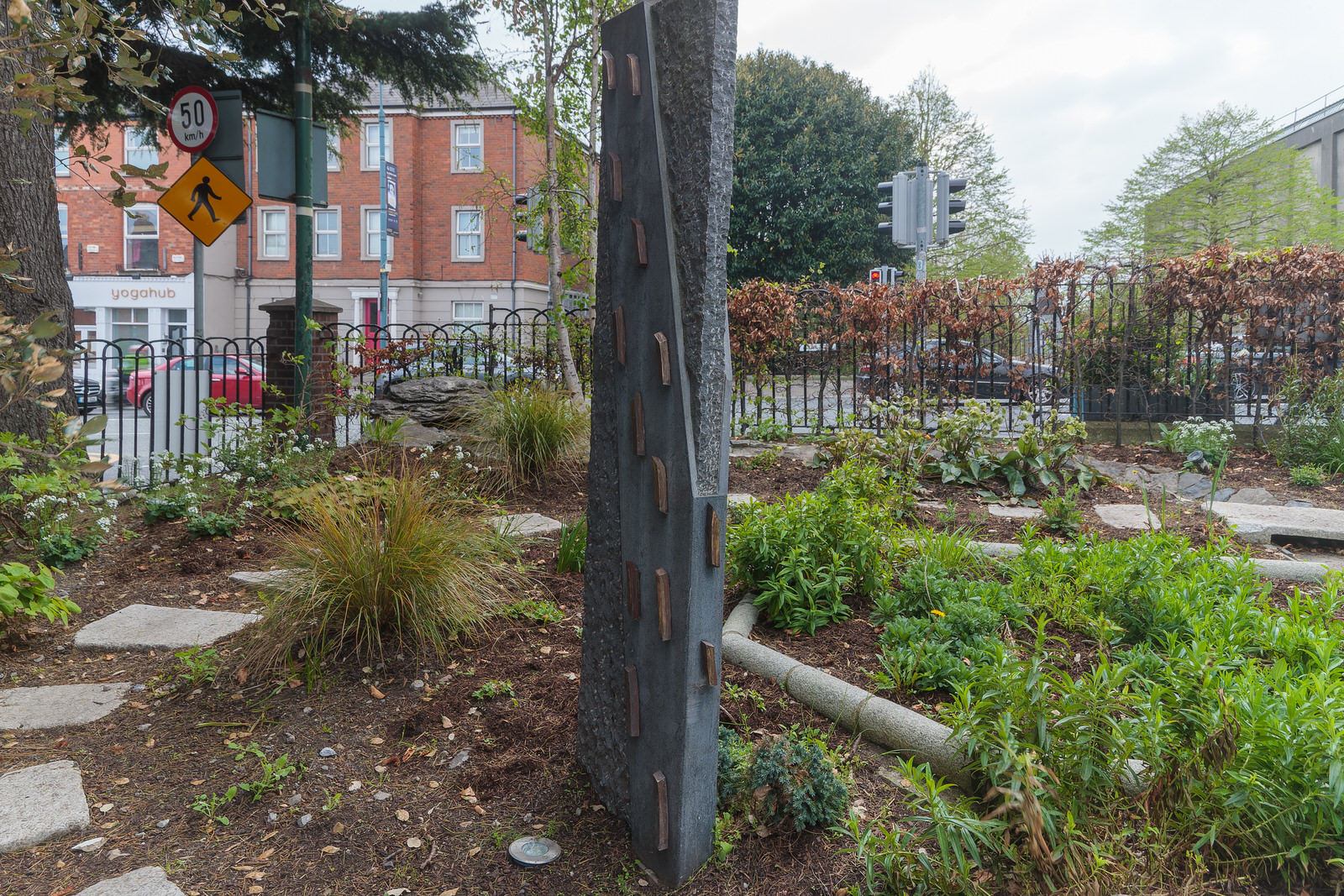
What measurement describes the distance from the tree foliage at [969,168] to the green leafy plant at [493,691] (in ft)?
80.4

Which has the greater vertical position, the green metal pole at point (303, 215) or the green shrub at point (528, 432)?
the green metal pole at point (303, 215)

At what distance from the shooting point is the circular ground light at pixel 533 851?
205 centimetres

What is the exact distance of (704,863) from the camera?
1.99 metres

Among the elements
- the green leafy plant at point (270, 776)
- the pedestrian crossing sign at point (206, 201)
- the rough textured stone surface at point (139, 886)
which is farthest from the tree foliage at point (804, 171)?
the rough textured stone surface at point (139, 886)

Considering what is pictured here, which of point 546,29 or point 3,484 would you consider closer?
point 3,484

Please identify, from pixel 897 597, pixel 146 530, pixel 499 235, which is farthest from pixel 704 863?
pixel 499 235

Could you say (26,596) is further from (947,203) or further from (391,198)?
(391,198)

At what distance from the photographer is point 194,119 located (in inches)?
256

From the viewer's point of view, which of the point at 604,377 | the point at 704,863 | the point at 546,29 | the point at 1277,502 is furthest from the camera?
the point at 546,29

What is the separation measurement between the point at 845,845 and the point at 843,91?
80.2 feet

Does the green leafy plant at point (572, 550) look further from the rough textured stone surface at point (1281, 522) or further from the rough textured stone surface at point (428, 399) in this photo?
the rough textured stone surface at point (428, 399)

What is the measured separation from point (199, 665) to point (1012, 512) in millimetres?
4503

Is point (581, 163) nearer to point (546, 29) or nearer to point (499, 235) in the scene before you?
point (546, 29)

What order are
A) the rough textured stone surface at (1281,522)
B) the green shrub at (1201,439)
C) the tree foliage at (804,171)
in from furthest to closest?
the tree foliage at (804,171) < the green shrub at (1201,439) < the rough textured stone surface at (1281,522)
